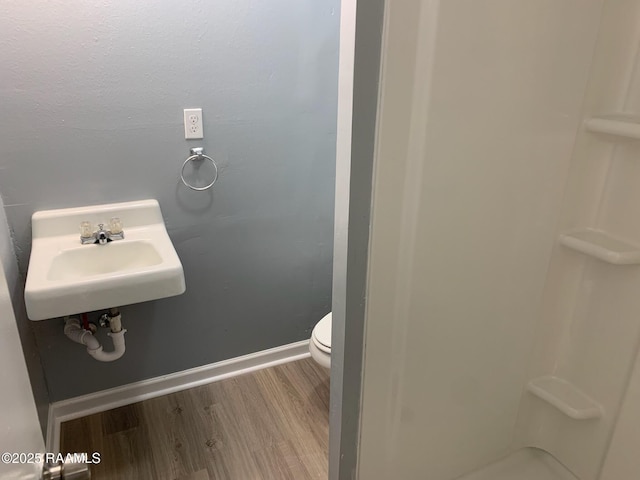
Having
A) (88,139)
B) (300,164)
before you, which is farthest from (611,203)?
(88,139)

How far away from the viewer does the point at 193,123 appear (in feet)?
6.24

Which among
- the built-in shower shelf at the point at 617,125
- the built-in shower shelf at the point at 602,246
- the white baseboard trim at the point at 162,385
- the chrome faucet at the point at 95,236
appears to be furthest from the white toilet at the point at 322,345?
the built-in shower shelf at the point at 617,125

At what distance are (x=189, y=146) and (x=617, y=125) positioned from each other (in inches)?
56.7

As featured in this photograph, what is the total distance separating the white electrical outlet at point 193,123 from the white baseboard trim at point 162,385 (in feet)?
3.56

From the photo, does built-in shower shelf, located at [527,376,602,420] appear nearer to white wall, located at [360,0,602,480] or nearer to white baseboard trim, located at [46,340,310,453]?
white wall, located at [360,0,602,480]

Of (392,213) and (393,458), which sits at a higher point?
(392,213)

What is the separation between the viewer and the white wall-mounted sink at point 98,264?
147 cm

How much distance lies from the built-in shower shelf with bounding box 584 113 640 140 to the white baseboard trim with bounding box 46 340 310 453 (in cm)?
174

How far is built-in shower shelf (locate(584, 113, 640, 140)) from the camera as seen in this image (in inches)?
42.8

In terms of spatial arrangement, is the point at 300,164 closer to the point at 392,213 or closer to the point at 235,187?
the point at 235,187

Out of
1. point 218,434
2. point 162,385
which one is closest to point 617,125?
point 218,434

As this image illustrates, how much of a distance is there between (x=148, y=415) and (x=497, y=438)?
1.43 meters

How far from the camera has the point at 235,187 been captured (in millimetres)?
2082

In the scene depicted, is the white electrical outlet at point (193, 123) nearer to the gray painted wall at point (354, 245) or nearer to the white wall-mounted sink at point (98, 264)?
the white wall-mounted sink at point (98, 264)
